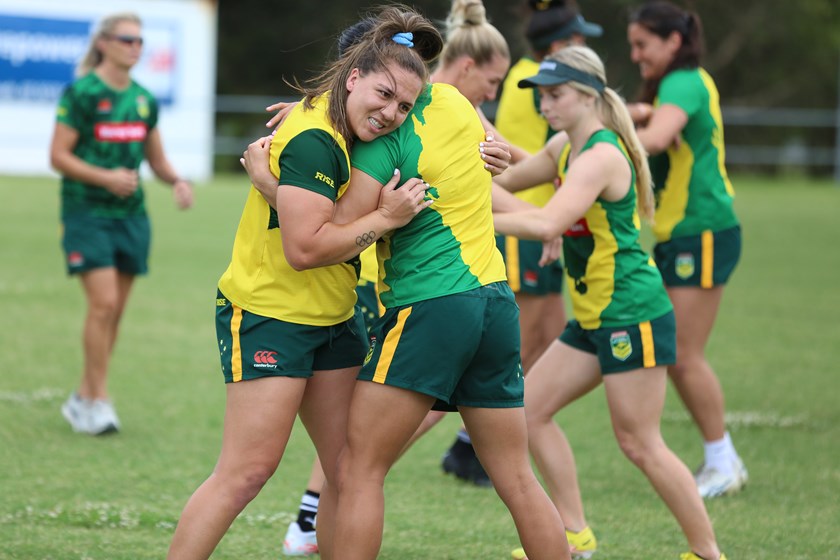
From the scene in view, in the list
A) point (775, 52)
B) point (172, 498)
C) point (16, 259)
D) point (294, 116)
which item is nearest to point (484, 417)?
point (294, 116)

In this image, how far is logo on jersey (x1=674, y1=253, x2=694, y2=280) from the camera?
6.33m

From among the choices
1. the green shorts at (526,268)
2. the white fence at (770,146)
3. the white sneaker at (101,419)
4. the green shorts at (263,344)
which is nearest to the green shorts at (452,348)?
the green shorts at (263,344)

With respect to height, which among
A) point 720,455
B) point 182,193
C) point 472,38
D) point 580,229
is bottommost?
point 720,455

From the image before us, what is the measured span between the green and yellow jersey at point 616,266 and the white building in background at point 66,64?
67.4ft

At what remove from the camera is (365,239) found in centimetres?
369

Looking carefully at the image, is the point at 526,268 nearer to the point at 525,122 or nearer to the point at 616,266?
the point at 525,122

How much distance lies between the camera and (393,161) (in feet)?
12.3

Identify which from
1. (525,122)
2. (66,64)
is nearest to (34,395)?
(525,122)

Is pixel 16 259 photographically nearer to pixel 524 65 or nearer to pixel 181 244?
pixel 181 244

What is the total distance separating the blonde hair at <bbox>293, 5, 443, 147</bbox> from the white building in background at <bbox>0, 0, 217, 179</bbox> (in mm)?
21048

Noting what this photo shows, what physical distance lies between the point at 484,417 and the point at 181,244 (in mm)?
12504

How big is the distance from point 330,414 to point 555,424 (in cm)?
130

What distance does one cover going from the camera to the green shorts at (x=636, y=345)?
474cm

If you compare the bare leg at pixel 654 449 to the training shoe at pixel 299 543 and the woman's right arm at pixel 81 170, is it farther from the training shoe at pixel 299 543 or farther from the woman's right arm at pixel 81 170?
the woman's right arm at pixel 81 170
